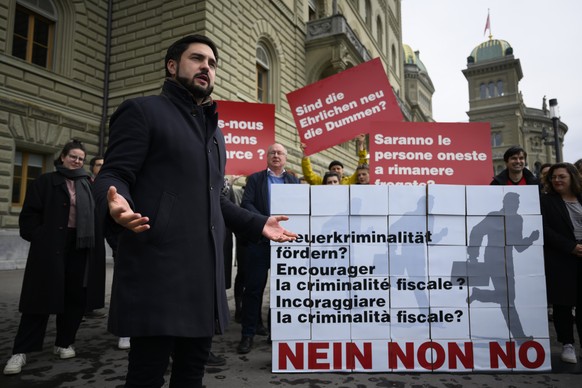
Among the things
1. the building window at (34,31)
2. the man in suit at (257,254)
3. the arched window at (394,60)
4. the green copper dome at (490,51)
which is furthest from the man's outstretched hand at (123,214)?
the green copper dome at (490,51)

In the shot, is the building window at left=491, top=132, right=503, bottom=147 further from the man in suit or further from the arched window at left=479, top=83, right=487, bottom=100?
the man in suit

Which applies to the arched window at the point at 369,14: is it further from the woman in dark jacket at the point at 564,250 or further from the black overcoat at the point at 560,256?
the black overcoat at the point at 560,256

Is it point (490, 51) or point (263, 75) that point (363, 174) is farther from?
point (490, 51)

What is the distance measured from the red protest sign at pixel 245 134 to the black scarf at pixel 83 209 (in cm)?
211

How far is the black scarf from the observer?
11.3 ft

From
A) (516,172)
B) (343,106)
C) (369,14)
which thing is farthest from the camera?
(369,14)

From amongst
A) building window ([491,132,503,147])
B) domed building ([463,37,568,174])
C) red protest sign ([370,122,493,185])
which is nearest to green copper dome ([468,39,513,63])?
domed building ([463,37,568,174])

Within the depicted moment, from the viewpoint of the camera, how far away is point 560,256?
3.47m

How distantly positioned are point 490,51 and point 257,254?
6842cm

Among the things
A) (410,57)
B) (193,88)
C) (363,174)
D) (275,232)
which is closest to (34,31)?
(363,174)

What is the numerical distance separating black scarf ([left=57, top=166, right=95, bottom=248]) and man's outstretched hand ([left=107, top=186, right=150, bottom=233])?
8.15ft

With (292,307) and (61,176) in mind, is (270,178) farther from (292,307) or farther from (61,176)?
(61,176)

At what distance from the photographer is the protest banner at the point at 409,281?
303cm

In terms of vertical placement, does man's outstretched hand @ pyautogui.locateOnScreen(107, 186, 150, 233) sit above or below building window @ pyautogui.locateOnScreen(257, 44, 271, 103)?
below
